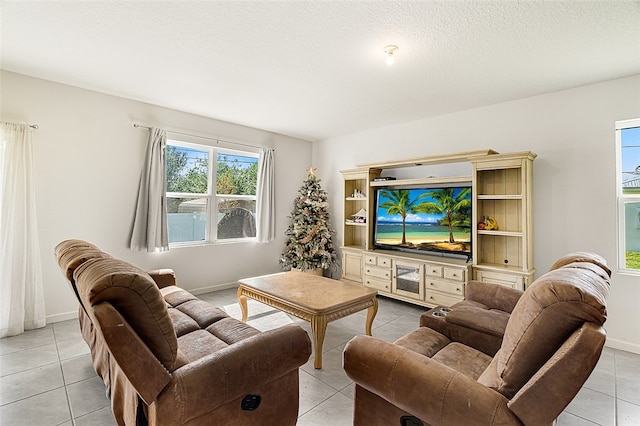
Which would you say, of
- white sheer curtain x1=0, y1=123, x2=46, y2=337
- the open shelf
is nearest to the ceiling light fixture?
the open shelf

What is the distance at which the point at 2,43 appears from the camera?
2.49m

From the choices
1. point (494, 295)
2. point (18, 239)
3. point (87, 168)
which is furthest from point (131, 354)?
point (87, 168)

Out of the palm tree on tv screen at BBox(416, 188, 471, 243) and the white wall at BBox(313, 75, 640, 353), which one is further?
the palm tree on tv screen at BBox(416, 188, 471, 243)

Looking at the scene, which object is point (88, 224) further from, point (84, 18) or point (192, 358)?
point (192, 358)

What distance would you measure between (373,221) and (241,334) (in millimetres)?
3002

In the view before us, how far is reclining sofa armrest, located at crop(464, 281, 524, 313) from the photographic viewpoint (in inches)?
92.7

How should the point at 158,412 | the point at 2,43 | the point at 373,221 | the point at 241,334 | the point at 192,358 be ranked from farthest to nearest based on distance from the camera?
the point at 373,221 → the point at 2,43 → the point at 241,334 → the point at 192,358 → the point at 158,412

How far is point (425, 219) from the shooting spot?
13.3 ft

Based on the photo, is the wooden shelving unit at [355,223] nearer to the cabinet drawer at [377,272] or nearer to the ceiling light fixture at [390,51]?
the cabinet drawer at [377,272]

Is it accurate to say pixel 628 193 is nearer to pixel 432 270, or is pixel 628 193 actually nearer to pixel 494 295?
pixel 494 295

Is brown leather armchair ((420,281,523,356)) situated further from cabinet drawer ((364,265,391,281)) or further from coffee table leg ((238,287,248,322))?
coffee table leg ((238,287,248,322))

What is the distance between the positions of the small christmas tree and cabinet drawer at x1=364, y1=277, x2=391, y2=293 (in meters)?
0.85

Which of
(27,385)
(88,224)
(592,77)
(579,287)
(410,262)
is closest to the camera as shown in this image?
(579,287)

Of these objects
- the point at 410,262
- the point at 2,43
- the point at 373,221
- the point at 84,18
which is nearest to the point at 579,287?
the point at 410,262
